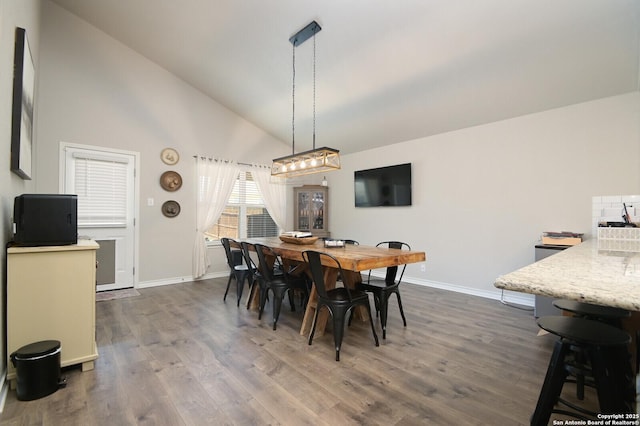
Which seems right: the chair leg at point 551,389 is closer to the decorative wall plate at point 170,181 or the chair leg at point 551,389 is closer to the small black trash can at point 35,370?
the small black trash can at point 35,370

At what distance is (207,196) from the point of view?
5.15 metres

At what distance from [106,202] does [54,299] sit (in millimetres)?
2727

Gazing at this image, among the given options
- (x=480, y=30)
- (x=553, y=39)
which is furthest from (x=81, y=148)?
(x=553, y=39)

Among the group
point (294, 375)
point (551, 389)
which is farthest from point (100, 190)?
point (551, 389)

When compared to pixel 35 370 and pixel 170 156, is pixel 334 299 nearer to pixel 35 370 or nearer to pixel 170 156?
pixel 35 370

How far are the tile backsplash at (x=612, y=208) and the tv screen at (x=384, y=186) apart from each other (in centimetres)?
222

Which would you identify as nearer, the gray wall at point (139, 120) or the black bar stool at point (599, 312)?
the black bar stool at point (599, 312)

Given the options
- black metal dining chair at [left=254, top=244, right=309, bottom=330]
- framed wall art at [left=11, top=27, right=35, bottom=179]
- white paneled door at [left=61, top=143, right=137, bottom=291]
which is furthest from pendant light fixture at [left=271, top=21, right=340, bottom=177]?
white paneled door at [left=61, top=143, right=137, bottom=291]

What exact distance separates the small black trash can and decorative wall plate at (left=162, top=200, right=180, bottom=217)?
3.04 metres

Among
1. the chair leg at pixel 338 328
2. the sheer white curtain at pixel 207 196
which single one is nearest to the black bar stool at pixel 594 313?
the chair leg at pixel 338 328

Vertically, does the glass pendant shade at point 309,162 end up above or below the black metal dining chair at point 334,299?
above

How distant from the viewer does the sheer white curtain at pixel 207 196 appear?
16.4 ft

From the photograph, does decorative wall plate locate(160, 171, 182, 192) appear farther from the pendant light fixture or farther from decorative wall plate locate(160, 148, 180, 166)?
the pendant light fixture

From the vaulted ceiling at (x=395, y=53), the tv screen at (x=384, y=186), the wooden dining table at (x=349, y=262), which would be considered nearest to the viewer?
the wooden dining table at (x=349, y=262)
